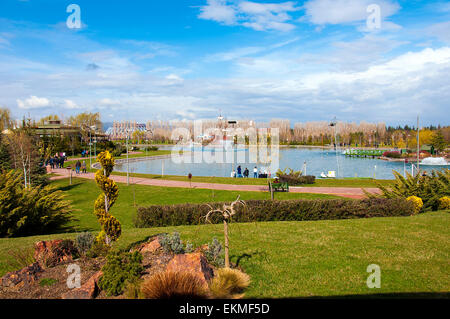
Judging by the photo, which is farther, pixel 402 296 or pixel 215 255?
pixel 215 255

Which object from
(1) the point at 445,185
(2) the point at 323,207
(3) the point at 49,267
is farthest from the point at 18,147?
(1) the point at 445,185

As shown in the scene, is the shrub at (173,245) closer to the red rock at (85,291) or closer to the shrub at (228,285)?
the shrub at (228,285)

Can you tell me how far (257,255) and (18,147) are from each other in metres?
19.0

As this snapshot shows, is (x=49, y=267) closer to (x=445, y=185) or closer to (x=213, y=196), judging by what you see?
(x=213, y=196)

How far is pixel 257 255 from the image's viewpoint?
655 centimetres

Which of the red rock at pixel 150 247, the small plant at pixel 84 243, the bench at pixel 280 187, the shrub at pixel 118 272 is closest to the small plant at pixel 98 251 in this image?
the small plant at pixel 84 243

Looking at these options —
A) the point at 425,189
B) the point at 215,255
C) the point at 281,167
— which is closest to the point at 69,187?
the point at 215,255

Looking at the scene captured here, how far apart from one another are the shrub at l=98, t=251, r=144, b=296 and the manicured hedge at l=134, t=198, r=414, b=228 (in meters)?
5.69

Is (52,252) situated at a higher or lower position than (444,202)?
higher

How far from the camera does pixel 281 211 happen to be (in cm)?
1124

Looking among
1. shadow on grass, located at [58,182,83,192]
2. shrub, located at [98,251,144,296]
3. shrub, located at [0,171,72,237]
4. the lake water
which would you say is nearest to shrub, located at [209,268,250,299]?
shrub, located at [98,251,144,296]

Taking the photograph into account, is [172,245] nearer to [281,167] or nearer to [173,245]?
[173,245]

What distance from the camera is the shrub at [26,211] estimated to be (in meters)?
9.34

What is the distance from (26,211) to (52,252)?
5.06m
